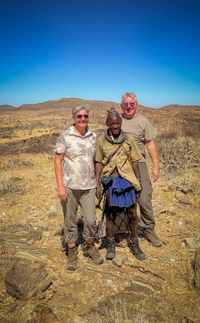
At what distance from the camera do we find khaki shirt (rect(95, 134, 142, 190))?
330 centimetres

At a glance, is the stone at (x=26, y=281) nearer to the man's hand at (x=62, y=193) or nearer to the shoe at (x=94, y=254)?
the shoe at (x=94, y=254)

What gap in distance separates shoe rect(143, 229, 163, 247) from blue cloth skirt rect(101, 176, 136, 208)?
86 cm

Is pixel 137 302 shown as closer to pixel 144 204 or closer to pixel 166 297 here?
pixel 166 297

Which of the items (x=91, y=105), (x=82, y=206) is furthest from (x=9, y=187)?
(x=91, y=105)

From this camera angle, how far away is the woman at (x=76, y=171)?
3150 mm

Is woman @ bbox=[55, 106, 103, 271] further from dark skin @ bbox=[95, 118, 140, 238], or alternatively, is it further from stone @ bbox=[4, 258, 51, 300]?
stone @ bbox=[4, 258, 51, 300]

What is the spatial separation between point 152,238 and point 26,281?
6.28ft

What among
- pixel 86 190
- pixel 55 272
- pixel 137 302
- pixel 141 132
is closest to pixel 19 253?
pixel 55 272

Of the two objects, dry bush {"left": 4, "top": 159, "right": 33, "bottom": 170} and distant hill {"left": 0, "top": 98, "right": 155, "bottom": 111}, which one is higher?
distant hill {"left": 0, "top": 98, "right": 155, "bottom": 111}

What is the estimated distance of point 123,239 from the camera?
164 inches

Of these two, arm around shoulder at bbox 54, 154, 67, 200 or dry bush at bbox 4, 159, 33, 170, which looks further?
dry bush at bbox 4, 159, 33, 170

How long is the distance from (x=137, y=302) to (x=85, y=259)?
1025mm

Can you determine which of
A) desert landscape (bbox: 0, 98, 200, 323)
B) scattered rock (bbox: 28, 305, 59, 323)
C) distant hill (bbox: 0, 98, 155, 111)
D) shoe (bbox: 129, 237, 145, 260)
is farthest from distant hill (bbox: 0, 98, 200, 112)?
scattered rock (bbox: 28, 305, 59, 323)

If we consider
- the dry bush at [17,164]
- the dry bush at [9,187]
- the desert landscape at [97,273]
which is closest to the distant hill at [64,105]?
the dry bush at [17,164]
